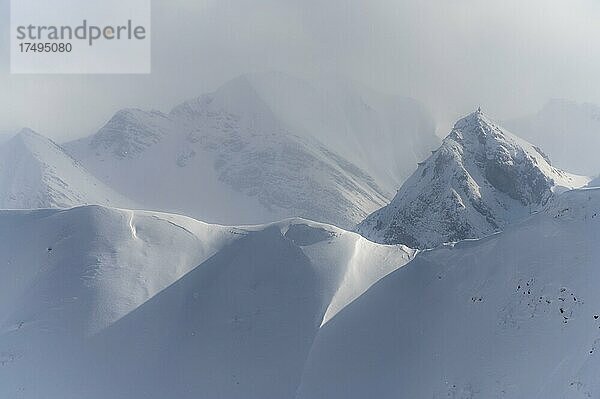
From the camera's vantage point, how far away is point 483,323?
2836 cm

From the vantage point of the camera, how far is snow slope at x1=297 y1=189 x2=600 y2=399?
78.4ft

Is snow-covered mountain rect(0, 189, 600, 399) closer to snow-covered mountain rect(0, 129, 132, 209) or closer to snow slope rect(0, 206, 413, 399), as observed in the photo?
snow slope rect(0, 206, 413, 399)

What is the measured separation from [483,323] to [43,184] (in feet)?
505

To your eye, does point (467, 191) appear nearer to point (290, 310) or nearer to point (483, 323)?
point (290, 310)

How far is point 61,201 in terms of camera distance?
15875 cm

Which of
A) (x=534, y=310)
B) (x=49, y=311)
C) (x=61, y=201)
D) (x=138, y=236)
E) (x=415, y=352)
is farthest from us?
(x=61, y=201)

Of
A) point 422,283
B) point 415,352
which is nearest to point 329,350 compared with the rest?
point 415,352

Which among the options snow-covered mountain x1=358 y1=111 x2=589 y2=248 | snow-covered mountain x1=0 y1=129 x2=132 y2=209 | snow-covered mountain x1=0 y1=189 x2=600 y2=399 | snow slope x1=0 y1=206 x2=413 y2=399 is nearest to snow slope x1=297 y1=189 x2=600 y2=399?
snow-covered mountain x1=0 y1=189 x2=600 y2=399

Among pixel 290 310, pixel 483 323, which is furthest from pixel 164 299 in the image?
pixel 483 323

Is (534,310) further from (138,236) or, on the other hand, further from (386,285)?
(138,236)

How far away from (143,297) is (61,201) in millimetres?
132218

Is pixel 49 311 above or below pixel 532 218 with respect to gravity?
below

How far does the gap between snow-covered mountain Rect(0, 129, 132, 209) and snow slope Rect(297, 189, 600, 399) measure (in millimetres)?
133049

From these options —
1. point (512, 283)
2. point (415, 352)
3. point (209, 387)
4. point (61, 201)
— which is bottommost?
point (61, 201)
